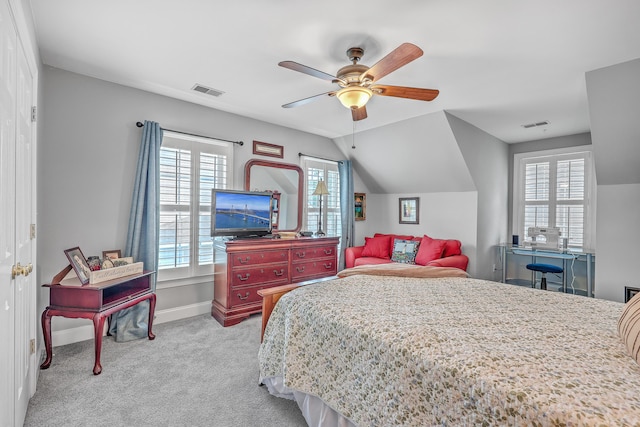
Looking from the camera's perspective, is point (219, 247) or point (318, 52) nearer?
point (318, 52)

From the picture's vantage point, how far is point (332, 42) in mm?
2346

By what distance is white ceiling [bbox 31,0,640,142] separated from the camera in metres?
1.98

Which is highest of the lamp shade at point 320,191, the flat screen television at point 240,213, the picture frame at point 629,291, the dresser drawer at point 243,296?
the lamp shade at point 320,191

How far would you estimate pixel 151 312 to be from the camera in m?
3.04

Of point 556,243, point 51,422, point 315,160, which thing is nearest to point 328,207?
point 315,160

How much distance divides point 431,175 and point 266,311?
3842 millimetres

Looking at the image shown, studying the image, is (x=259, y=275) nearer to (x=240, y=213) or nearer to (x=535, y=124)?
(x=240, y=213)

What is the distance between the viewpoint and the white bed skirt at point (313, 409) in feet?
5.33

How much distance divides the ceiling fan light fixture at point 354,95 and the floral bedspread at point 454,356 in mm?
1454

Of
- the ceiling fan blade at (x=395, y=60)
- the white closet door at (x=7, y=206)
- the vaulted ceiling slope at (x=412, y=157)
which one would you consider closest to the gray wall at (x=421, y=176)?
the vaulted ceiling slope at (x=412, y=157)

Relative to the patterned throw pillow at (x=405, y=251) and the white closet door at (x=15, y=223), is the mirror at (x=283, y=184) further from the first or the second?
the white closet door at (x=15, y=223)

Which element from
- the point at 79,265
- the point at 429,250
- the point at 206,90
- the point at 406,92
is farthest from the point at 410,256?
the point at 79,265

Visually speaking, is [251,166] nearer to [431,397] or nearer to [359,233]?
[359,233]

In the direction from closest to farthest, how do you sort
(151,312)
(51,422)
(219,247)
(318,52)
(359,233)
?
(51,422) → (318,52) → (151,312) → (219,247) → (359,233)
